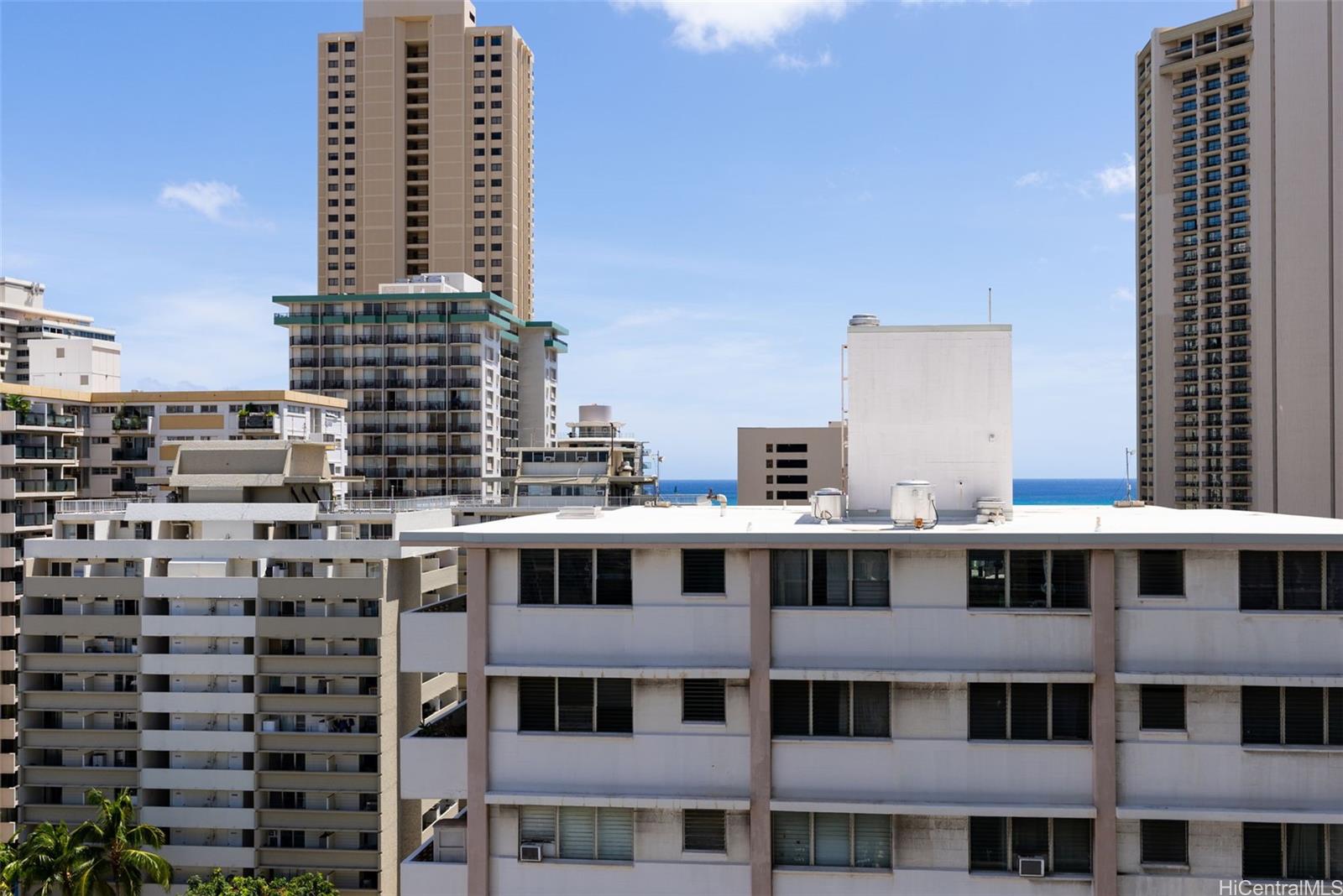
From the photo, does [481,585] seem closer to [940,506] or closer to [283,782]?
[940,506]

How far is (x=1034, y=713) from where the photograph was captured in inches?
707

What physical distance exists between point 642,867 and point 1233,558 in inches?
480

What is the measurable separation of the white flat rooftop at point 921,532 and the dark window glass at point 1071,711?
272 cm

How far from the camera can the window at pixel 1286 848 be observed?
57.3 feet

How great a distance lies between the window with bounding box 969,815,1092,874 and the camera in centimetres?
1778

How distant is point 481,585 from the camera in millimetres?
18984

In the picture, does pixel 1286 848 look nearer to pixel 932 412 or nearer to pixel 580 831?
pixel 932 412

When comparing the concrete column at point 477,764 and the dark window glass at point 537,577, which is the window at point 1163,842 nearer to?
the dark window glass at point 537,577

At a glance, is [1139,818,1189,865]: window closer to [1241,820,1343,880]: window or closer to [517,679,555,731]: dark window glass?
[1241,820,1343,880]: window

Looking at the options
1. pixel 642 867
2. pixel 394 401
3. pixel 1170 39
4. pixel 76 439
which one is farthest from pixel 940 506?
pixel 1170 39

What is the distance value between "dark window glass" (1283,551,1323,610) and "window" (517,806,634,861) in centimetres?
1267

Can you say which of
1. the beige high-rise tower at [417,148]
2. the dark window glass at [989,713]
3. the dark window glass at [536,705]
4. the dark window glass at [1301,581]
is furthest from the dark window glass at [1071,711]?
the beige high-rise tower at [417,148]

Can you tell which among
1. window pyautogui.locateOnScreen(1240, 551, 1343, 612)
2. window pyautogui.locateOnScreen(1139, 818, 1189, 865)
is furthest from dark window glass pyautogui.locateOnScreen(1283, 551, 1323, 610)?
window pyautogui.locateOnScreen(1139, 818, 1189, 865)

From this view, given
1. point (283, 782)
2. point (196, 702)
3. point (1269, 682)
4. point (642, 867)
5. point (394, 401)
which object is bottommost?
point (283, 782)
